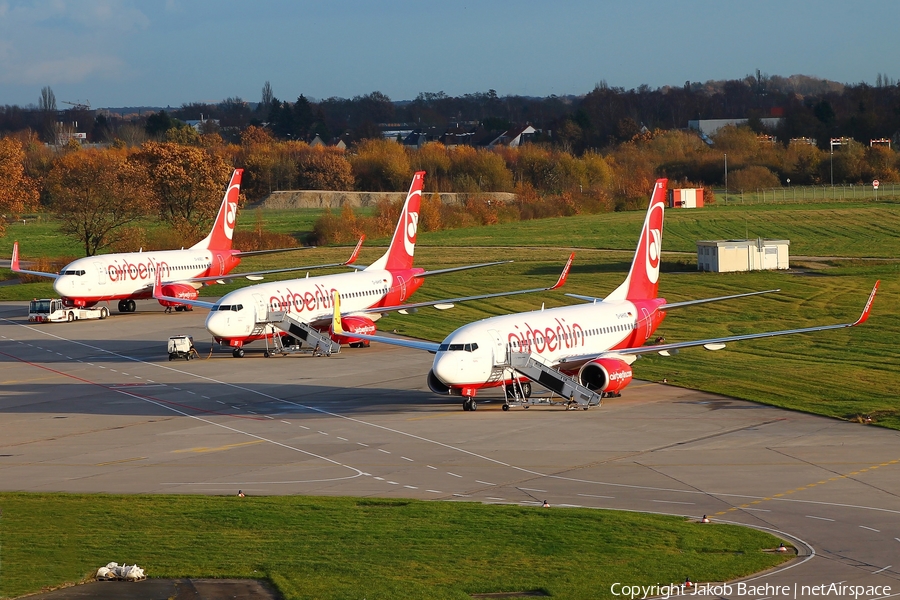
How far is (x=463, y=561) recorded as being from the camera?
2844 cm

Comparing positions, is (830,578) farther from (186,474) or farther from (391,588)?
(186,474)

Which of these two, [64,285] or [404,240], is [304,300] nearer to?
[404,240]

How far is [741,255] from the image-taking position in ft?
335

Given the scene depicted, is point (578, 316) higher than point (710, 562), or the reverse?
point (578, 316)

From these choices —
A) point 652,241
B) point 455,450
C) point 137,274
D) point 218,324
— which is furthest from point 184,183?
point 455,450

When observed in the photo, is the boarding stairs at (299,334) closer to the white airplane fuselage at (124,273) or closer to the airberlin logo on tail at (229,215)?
the white airplane fuselage at (124,273)

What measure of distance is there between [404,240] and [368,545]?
46372mm

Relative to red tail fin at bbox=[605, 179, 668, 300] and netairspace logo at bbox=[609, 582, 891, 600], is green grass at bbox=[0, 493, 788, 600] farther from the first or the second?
red tail fin at bbox=[605, 179, 668, 300]

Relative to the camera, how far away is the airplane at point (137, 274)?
274 feet

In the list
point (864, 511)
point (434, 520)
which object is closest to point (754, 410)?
point (864, 511)

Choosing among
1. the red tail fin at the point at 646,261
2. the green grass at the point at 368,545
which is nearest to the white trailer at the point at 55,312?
the red tail fin at the point at 646,261

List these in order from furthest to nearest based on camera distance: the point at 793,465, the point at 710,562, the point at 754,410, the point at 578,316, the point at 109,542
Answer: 1. the point at 578,316
2. the point at 754,410
3. the point at 793,465
4. the point at 109,542
5. the point at 710,562

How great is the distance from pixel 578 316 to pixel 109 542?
27973 mm

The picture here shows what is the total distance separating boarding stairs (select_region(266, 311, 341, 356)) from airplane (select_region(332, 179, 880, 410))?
10.8m
